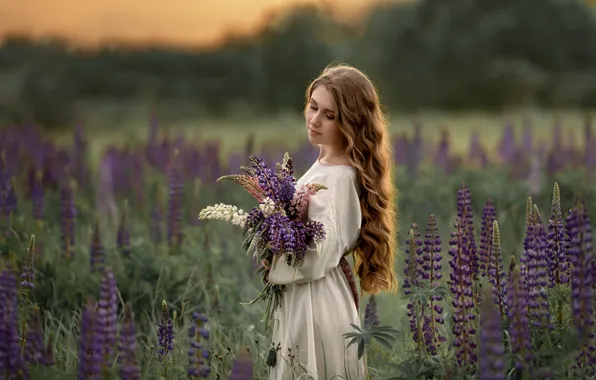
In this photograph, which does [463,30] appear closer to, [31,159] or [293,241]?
[31,159]

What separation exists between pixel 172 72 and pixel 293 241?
25.5m

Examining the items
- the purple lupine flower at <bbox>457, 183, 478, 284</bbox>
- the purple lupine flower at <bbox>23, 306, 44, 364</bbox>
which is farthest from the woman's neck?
the purple lupine flower at <bbox>23, 306, 44, 364</bbox>

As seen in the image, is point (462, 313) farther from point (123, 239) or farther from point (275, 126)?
point (275, 126)

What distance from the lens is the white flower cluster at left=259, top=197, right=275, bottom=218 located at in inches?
123

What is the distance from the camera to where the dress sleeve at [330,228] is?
3.23 m

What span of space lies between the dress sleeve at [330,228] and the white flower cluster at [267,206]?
184 mm

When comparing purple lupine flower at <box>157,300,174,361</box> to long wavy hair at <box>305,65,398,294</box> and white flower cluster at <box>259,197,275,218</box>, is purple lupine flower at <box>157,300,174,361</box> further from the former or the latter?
long wavy hair at <box>305,65,398,294</box>

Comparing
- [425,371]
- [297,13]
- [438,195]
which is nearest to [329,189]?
[425,371]

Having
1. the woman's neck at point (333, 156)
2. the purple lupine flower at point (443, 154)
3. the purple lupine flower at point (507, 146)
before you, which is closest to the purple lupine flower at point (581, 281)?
the woman's neck at point (333, 156)

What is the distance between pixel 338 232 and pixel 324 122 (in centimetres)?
50

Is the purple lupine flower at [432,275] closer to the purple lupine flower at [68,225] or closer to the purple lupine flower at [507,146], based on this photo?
the purple lupine flower at [68,225]

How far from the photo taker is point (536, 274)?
2.97 meters

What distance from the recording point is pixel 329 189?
3309 mm

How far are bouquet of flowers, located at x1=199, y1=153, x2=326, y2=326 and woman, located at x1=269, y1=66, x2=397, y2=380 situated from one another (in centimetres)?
6
